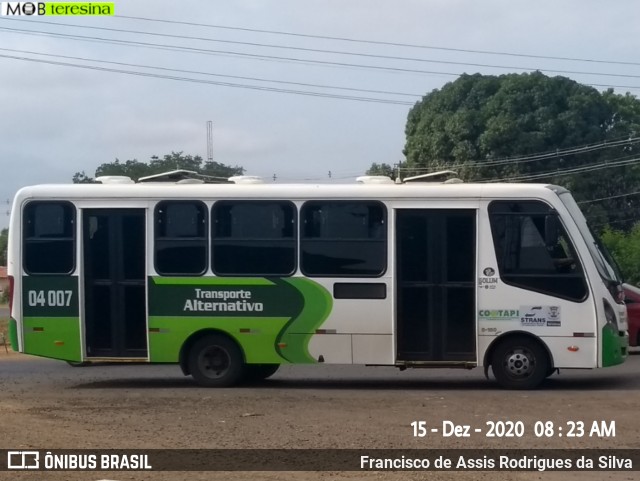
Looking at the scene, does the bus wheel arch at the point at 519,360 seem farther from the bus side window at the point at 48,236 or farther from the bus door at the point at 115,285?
the bus side window at the point at 48,236

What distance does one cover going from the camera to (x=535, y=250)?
14.8m

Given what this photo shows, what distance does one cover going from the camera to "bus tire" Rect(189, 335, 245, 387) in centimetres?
1543

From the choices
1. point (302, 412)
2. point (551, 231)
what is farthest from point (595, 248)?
point (302, 412)

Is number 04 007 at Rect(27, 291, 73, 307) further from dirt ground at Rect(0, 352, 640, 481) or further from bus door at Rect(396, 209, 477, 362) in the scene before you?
bus door at Rect(396, 209, 477, 362)

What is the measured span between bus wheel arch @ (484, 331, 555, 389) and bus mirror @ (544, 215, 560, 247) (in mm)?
1288

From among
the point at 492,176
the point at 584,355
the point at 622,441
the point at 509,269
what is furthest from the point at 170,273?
the point at 492,176

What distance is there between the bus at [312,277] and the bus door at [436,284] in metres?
0.02

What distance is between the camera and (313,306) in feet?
49.5

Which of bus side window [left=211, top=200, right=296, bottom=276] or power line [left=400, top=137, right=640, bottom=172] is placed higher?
power line [left=400, top=137, right=640, bottom=172]

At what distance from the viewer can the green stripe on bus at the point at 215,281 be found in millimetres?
15242

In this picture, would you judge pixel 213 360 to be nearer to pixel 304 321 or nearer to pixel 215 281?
pixel 215 281

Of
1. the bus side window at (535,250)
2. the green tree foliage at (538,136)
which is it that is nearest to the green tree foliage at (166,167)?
the green tree foliage at (538,136)

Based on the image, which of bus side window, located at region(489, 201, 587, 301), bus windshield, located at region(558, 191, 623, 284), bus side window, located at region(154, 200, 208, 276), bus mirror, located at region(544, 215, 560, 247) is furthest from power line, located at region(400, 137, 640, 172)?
bus side window, located at region(154, 200, 208, 276)

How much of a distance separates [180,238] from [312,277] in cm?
201
